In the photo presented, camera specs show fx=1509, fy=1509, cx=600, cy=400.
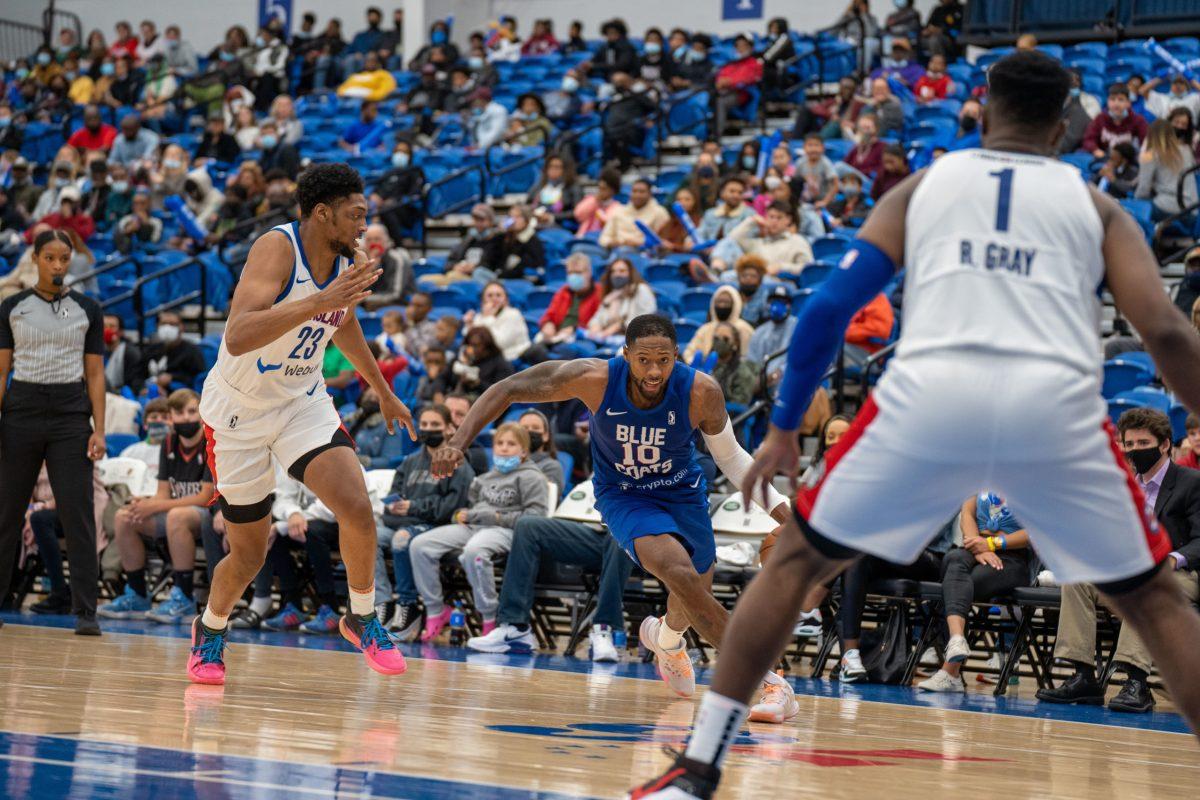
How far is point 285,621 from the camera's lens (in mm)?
9758

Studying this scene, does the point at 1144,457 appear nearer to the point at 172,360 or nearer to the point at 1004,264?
the point at 1004,264

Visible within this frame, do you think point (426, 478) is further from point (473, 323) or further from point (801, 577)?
point (801, 577)

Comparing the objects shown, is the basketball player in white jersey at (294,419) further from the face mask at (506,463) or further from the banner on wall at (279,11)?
the banner on wall at (279,11)

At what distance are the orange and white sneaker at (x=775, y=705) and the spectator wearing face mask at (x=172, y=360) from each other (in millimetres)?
8284

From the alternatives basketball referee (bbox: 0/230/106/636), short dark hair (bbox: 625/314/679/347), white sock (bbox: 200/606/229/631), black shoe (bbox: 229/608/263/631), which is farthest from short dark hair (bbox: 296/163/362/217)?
black shoe (bbox: 229/608/263/631)

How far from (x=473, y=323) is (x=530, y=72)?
8.31 m

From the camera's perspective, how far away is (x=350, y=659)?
296 inches

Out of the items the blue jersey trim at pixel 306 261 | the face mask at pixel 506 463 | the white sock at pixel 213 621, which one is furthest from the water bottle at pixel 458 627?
the blue jersey trim at pixel 306 261

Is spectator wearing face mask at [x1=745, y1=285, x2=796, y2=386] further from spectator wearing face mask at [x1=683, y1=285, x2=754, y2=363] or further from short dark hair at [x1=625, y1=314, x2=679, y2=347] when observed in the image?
short dark hair at [x1=625, y1=314, x2=679, y2=347]

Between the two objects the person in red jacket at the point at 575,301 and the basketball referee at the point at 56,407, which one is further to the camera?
the person in red jacket at the point at 575,301

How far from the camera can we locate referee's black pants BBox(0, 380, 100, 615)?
7973 mm

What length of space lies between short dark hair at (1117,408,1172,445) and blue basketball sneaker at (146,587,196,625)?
235 inches

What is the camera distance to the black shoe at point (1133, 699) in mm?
7047

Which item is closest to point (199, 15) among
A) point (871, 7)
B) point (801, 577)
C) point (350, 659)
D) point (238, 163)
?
point (238, 163)
